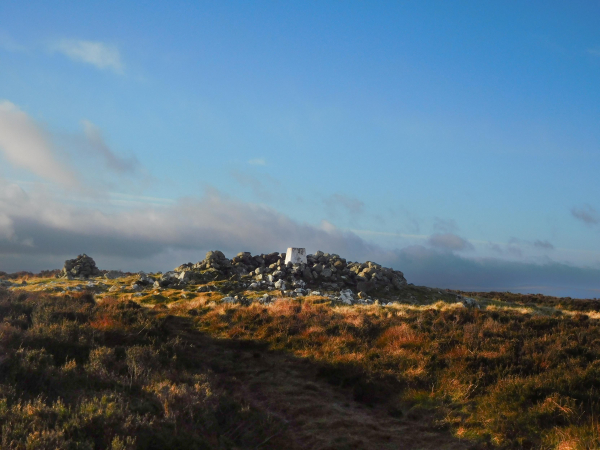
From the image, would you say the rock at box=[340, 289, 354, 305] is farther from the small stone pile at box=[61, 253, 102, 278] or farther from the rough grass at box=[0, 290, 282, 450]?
the small stone pile at box=[61, 253, 102, 278]

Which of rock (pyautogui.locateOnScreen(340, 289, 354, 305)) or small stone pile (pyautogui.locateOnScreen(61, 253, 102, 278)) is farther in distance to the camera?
small stone pile (pyautogui.locateOnScreen(61, 253, 102, 278))

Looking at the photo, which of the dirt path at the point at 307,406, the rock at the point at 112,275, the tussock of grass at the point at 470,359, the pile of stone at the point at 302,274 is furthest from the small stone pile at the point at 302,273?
the dirt path at the point at 307,406

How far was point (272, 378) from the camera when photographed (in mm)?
12930

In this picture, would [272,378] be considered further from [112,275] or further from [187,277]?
[112,275]

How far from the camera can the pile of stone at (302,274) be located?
33062mm

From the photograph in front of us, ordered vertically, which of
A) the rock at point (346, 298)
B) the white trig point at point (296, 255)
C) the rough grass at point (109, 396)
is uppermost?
the white trig point at point (296, 255)

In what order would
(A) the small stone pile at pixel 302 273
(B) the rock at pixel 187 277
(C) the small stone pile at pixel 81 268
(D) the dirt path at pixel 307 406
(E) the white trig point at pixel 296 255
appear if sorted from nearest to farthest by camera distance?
(D) the dirt path at pixel 307 406 → (A) the small stone pile at pixel 302 273 → (B) the rock at pixel 187 277 → (E) the white trig point at pixel 296 255 → (C) the small stone pile at pixel 81 268

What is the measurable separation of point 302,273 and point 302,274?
0.09 m

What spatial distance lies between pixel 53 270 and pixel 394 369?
46.8 meters

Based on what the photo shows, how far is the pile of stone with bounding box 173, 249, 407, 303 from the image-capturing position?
108 feet

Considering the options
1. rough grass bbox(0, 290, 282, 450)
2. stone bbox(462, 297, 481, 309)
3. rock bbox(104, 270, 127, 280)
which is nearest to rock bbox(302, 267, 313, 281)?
stone bbox(462, 297, 481, 309)

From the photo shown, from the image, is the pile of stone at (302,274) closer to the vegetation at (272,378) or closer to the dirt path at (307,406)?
the vegetation at (272,378)

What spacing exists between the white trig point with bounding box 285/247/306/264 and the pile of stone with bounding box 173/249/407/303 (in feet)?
0.79

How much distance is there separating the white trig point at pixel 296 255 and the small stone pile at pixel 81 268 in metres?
20.6
